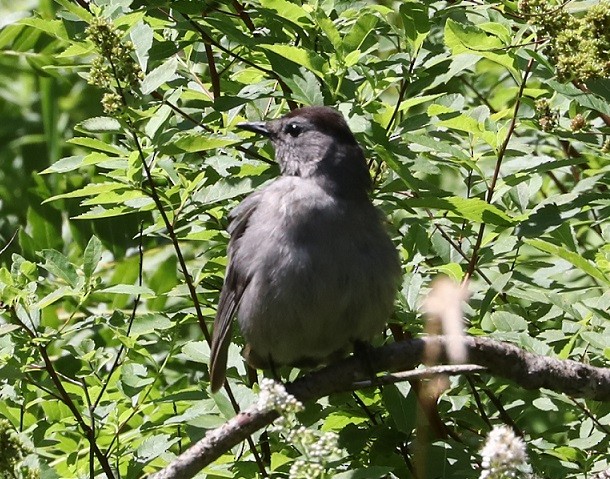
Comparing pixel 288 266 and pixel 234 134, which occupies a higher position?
pixel 234 134

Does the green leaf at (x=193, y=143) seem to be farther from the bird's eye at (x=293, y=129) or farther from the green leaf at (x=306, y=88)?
the bird's eye at (x=293, y=129)

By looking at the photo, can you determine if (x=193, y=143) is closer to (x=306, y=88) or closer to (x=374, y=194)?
(x=306, y=88)

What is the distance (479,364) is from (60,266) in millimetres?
1652

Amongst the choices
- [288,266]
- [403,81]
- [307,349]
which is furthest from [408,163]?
[307,349]

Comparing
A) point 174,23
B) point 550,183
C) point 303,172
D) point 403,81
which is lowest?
point 550,183

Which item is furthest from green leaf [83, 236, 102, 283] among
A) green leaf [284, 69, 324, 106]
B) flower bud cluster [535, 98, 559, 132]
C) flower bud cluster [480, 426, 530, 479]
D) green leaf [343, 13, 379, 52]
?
flower bud cluster [480, 426, 530, 479]

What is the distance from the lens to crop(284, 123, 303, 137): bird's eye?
14.9ft

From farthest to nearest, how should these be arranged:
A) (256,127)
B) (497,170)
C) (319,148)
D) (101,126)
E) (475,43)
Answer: (319,148) < (256,127) < (497,170) < (101,126) < (475,43)

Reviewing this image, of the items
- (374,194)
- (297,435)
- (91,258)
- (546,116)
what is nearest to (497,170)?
(546,116)

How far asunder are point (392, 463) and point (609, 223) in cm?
135

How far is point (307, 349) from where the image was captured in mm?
4473

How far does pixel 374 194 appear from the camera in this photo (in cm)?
439

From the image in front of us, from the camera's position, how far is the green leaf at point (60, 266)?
4055 millimetres

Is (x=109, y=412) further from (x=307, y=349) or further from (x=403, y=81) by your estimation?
(x=403, y=81)
